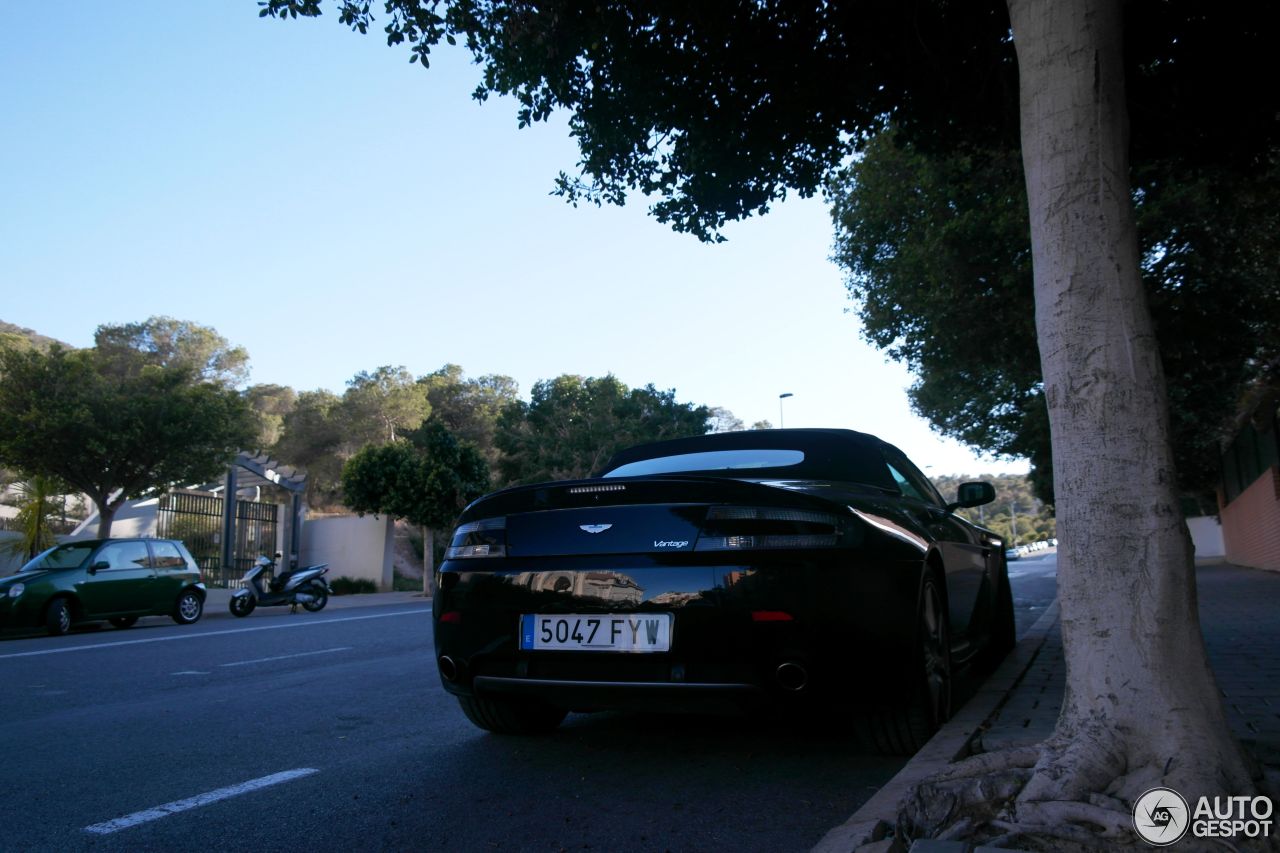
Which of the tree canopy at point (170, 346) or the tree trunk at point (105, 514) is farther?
the tree canopy at point (170, 346)

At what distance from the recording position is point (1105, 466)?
259cm

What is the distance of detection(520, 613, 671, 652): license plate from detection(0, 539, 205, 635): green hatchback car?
1146 centimetres

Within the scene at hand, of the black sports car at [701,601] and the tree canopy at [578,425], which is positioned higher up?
the tree canopy at [578,425]

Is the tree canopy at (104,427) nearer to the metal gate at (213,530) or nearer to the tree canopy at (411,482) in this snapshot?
the metal gate at (213,530)

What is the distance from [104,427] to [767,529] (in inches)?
742

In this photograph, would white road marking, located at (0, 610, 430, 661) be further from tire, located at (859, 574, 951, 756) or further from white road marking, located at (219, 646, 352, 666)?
tire, located at (859, 574, 951, 756)

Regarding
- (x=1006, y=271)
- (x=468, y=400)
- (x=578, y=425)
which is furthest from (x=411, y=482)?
(x=468, y=400)

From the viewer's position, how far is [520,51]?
6.18 m

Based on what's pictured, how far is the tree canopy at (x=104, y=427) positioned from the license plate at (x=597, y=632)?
17.6 metres

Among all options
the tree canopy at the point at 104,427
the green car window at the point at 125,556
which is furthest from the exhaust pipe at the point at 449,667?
the tree canopy at the point at 104,427

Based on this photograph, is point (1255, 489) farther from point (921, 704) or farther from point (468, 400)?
point (468, 400)

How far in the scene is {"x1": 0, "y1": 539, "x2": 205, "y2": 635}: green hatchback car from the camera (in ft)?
40.5

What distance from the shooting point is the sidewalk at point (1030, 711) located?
2676 millimetres

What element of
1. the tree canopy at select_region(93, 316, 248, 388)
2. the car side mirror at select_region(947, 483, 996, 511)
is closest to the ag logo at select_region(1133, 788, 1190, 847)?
the car side mirror at select_region(947, 483, 996, 511)
